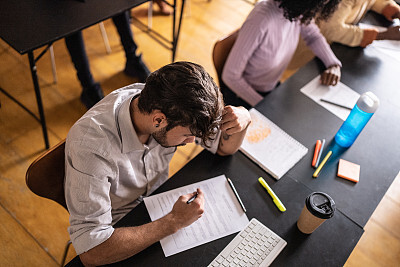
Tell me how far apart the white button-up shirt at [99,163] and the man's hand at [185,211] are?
0.19 meters

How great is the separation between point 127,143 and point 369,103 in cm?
87

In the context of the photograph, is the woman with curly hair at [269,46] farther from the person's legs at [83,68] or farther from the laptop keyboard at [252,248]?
the person's legs at [83,68]

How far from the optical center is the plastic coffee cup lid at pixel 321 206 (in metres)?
1.05

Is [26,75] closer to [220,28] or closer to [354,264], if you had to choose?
[220,28]

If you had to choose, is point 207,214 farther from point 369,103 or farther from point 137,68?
point 137,68

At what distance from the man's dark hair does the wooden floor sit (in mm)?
1139

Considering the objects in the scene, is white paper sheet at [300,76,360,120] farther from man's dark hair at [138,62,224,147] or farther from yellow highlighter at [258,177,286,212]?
man's dark hair at [138,62,224,147]

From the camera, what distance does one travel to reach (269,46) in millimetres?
1685

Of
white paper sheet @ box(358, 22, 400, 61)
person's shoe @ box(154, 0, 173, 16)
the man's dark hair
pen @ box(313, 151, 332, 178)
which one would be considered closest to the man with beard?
the man's dark hair

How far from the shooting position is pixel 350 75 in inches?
68.9

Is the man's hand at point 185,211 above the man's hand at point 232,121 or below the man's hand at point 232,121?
below

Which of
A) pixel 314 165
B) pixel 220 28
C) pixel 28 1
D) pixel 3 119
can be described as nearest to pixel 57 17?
pixel 28 1

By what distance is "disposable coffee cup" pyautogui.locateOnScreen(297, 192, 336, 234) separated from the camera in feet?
3.46

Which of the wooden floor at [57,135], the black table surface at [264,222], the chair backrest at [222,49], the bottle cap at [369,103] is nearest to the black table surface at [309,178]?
the black table surface at [264,222]
